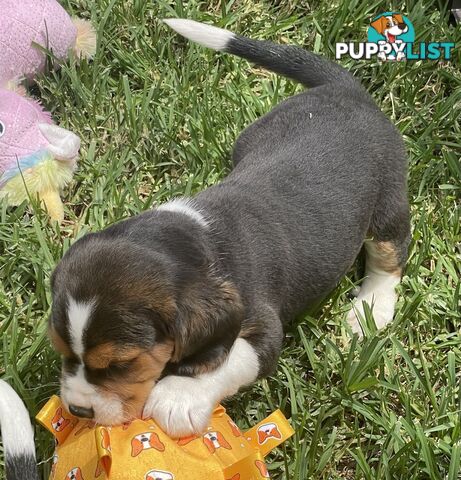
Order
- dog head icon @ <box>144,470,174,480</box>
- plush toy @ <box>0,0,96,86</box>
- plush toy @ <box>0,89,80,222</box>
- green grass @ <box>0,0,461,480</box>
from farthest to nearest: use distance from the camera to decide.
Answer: plush toy @ <box>0,0,96,86</box> → plush toy @ <box>0,89,80,222</box> → green grass @ <box>0,0,461,480</box> → dog head icon @ <box>144,470,174,480</box>

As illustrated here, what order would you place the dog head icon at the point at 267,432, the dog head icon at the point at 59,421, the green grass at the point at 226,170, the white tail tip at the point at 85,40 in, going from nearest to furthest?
the dog head icon at the point at 59,421 → the dog head icon at the point at 267,432 → the green grass at the point at 226,170 → the white tail tip at the point at 85,40

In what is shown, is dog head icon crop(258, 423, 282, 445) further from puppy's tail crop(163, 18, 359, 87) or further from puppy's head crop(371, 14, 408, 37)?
puppy's head crop(371, 14, 408, 37)

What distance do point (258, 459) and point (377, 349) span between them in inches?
43.7

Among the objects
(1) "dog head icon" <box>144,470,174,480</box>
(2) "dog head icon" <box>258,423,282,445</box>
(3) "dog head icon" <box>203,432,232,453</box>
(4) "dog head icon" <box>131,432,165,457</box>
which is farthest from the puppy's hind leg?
(1) "dog head icon" <box>144,470,174,480</box>

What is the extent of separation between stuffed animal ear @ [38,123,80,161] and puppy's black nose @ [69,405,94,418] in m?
2.02

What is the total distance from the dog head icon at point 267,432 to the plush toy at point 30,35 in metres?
2.73

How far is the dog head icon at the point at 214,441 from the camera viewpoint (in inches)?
120

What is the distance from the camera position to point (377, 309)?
14.3ft

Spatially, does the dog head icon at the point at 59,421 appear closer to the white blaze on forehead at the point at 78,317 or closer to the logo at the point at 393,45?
the white blaze on forehead at the point at 78,317

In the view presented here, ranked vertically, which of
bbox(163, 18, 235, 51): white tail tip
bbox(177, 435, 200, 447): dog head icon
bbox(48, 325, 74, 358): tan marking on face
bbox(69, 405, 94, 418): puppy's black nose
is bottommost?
bbox(177, 435, 200, 447): dog head icon

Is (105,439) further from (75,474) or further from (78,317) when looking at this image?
(78,317)

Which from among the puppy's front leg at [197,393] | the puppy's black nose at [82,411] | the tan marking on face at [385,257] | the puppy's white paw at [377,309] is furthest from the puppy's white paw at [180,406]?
the tan marking on face at [385,257]

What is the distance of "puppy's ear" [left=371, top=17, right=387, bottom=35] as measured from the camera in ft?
19.4

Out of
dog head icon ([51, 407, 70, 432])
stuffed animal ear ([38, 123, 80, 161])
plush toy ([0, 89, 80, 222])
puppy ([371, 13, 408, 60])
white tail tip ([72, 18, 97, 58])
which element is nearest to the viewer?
dog head icon ([51, 407, 70, 432])
